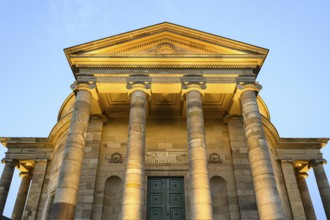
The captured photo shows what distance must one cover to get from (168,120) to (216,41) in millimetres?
6432

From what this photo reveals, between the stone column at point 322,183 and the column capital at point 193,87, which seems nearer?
the column capital at point 193,87

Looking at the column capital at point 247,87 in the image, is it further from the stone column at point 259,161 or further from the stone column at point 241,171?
the stone column at point 241,171

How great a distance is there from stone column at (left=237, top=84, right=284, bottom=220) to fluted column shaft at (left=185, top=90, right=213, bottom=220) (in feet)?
8.63

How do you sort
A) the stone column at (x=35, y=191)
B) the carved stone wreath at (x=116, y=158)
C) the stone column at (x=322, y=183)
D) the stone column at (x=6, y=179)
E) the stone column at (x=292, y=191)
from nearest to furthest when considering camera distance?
1. the carved stone wreath at (x=116, y=158)
2. the stone column at (x=292, y=191)
3. the stone column at (x=35, y=191)
4. the stone column at (x=322, y=183)
5. the stone column at (x=6, y=179)

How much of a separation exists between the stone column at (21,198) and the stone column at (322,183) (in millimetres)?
25292

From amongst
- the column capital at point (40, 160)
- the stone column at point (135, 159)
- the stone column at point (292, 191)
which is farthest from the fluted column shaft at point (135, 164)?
the stone column at point (292, 191)

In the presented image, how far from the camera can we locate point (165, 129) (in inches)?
811

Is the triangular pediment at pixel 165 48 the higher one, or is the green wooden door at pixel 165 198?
the triangular pediment at pixel 165 48

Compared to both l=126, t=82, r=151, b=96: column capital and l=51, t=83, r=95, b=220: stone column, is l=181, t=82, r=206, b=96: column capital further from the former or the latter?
l=51, t=83, r=95, b=220: stone column

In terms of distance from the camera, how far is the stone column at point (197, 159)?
13452 millimetres

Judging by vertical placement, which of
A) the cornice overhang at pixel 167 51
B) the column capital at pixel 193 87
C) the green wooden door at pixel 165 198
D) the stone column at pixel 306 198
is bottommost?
the green wooden door at pixel 165 198

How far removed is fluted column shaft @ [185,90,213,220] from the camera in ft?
44.0

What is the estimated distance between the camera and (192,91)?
57.3 feet

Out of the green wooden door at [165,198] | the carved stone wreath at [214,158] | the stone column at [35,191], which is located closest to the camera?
the green wooden door at [165,198]
